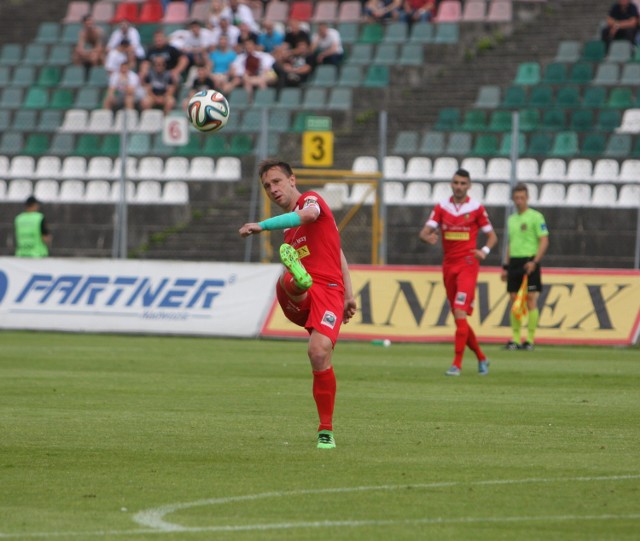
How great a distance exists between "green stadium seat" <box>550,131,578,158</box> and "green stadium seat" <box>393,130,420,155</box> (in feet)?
9.65

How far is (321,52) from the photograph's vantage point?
107 ft

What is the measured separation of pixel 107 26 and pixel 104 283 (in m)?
15.8

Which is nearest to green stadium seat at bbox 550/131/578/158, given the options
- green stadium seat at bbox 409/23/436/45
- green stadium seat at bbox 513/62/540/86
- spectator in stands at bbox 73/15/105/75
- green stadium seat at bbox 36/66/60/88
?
green stadium seat at bbox 513/62/540/86

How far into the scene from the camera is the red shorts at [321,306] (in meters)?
10.3

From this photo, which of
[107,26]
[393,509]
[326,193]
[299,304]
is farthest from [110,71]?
[393,509]

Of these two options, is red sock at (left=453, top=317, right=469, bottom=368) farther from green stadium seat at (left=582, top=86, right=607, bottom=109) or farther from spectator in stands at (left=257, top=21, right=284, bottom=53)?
spectator in stands at (left=257, top=21, right=284, bottom=53)

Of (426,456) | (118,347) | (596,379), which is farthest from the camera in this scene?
(118,347)

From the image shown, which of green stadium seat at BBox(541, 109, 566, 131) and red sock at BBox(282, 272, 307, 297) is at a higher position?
green stadium seat at BBox(541, 109, 566, 131)

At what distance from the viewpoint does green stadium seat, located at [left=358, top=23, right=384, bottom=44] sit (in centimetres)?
3381

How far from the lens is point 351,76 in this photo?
107 ft

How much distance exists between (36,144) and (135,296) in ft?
30.5

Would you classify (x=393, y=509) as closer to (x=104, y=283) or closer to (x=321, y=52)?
(x=104, y=283)

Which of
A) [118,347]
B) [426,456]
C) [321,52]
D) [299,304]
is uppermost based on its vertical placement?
[321,52]

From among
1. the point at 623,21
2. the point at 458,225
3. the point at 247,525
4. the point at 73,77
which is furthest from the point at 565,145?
the point at 247,525
